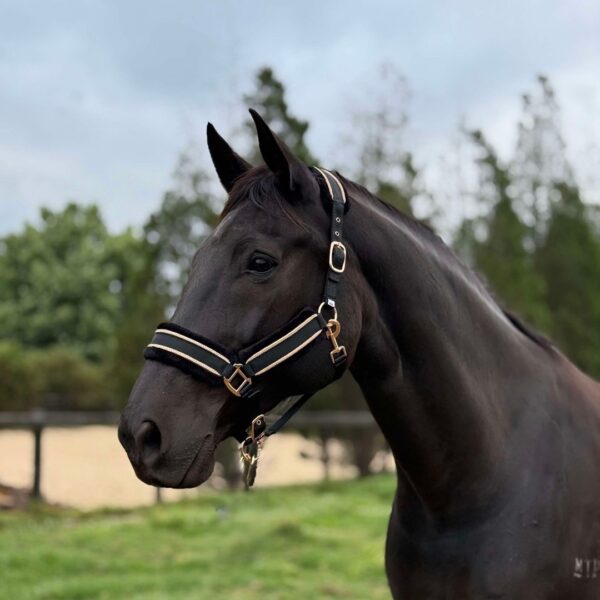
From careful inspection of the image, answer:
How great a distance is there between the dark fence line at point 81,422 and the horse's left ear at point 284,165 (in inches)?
294

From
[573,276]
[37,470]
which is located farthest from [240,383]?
[573,276]

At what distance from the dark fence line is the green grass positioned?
641mm

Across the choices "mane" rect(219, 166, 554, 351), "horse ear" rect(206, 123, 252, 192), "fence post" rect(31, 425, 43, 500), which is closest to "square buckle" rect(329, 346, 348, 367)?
"mane" rect(219, 166, 554, 351)

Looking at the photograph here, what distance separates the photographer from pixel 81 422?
9.84 meters

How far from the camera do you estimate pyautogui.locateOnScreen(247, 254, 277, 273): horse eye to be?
2.01 meters

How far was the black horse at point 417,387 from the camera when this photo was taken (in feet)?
6.52

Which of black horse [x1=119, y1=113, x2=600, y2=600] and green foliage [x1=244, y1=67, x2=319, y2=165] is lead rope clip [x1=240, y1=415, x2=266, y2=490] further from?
green foliage [x1=244, y1=67, x2=319, y2=165]

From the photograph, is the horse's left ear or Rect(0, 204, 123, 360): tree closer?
the horse's left ear

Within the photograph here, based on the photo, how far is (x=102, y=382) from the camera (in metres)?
19.0

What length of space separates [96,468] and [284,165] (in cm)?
1123

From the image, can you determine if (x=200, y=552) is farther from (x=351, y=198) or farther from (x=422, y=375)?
(x=351, y=198)

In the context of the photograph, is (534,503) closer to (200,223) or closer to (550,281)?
(200,223)

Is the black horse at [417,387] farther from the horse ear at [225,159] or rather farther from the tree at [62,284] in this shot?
the tree at [62,284]

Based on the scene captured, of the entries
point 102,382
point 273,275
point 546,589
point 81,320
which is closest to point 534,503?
point 546,589
